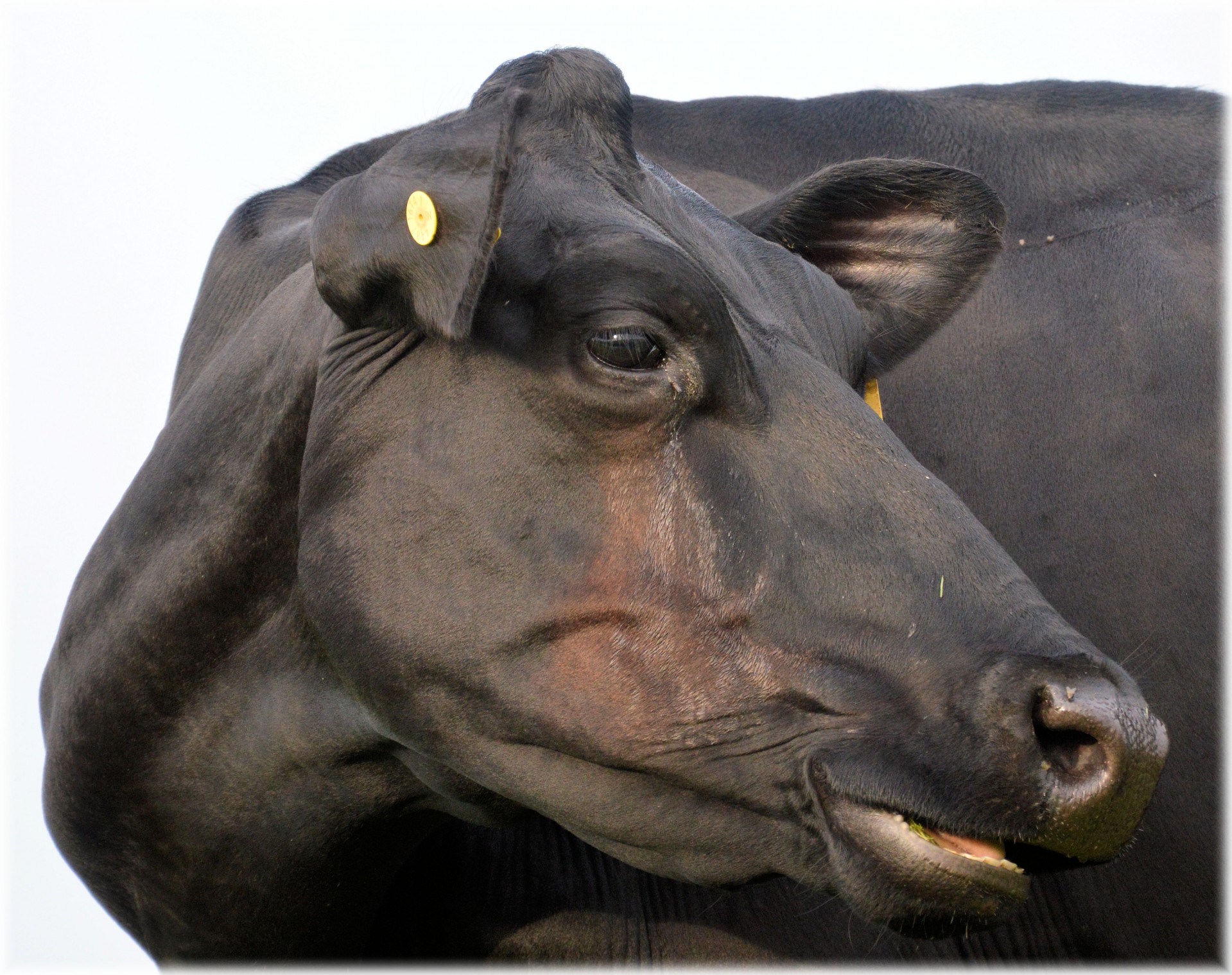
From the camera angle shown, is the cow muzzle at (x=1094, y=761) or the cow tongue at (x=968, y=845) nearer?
the cow muzzle at (x=1094, y=761)

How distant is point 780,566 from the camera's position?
303cm

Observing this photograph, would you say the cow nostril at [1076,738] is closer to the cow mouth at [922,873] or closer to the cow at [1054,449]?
the cow mouth at [922,873]

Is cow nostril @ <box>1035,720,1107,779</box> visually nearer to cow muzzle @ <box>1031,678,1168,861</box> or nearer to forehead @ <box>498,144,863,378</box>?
cow muzzle @ <box>1031,678,1168,861</box>

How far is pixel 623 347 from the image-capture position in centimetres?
303

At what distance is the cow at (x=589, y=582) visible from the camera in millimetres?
2879

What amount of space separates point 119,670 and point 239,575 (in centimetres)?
51

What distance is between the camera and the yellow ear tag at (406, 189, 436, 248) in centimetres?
293

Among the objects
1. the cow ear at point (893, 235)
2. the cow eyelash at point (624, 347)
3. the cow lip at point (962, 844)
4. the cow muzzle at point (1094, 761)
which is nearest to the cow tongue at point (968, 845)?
the cow lip at point (962, 844)

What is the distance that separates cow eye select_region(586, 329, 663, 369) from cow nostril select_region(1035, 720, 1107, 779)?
43.9 inches

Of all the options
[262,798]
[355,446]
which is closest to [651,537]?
[355,446]

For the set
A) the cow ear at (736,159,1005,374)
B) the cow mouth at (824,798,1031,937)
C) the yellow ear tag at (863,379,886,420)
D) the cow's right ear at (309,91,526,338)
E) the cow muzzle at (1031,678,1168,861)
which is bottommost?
the cow mouth at (824,798,1031,937)

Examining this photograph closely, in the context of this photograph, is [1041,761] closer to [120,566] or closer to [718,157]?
[120,566]

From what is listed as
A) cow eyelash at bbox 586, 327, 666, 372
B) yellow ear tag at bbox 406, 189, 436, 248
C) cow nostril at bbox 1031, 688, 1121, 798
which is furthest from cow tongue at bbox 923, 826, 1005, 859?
yellow ear tag at bbox 406, 189, 436, 248

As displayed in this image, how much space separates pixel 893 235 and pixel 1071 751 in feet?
7.33
